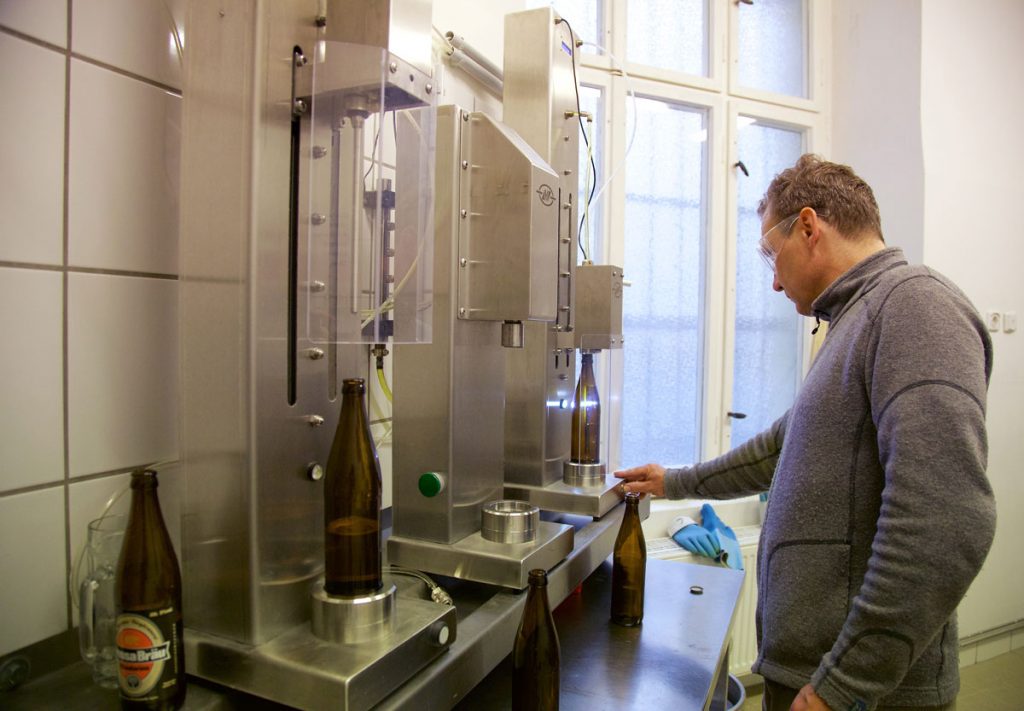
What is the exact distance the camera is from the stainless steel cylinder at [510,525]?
3.30ft

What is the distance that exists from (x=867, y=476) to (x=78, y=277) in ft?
3.67

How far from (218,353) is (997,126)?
3.36 metres

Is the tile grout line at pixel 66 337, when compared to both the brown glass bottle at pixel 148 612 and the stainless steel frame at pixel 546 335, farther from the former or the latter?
the stainless steel frame at pixel 546 335

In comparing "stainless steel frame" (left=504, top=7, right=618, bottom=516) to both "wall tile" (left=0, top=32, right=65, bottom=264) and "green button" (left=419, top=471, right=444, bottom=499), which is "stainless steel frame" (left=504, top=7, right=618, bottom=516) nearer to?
"green button" (left=419, top=471, right=444, bottom=499)

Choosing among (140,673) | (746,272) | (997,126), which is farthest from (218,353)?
(997,126)

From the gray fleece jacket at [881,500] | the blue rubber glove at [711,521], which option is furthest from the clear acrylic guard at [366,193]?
the blue rubber glove at [711,521]

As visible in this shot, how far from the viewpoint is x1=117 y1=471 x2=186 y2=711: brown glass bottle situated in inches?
24.1

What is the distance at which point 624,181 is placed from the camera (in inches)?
96.0

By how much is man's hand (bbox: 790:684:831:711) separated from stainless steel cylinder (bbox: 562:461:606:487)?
529 mm

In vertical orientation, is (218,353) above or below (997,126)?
below

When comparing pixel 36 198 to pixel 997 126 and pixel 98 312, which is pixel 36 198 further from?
pixel 997 126

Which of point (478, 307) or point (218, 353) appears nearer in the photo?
point (218, 353)

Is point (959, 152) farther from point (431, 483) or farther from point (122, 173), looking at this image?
point (122, 173)

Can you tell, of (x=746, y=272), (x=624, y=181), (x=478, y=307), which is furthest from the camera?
(x=746, y=272)
